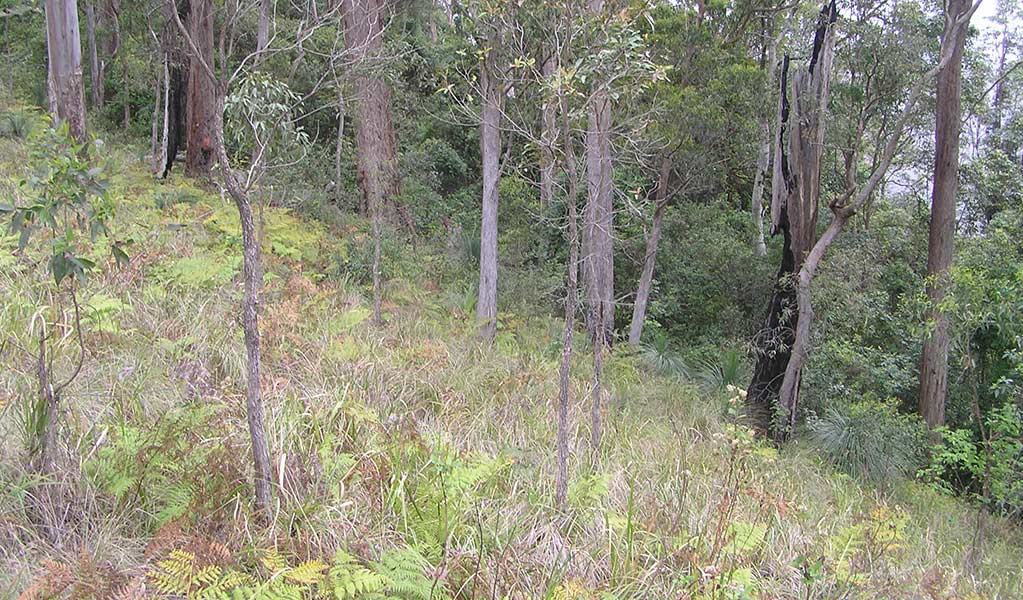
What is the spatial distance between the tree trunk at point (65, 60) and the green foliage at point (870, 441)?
1084cm

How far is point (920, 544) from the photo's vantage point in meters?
5.39

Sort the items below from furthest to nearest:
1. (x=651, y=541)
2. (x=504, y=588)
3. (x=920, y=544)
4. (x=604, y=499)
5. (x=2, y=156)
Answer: (x=2, y=156), (x=920, y=544), (x=604, y=499), (x=651, y=541), (x=504, y=588)

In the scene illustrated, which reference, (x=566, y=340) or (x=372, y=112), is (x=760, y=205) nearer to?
(x=372, y=112)

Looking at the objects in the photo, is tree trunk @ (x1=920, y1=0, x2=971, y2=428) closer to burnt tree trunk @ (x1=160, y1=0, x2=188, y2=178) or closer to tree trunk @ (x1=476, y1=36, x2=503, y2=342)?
tree trunk @ (x1=476, y1=36, x2=503, y2=342)

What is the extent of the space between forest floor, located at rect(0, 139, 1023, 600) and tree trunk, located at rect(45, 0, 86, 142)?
2.66m

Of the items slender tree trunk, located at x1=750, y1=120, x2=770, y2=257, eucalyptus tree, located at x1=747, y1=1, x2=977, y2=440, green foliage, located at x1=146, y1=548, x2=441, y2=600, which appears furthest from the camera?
slender tree trunk, located at x1=750, y1=120, x2=770, y2=257

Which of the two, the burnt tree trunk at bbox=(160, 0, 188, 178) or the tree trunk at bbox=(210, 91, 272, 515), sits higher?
the burnt tree trunk at bbox=(160, 0, 188, 178)

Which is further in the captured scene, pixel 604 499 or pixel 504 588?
pixel 604 499

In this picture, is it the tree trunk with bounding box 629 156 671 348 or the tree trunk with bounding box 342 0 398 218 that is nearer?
the tree trunk with bounding box 342 0 398 218

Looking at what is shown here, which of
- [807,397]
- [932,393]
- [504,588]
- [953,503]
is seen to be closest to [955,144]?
[932,393]

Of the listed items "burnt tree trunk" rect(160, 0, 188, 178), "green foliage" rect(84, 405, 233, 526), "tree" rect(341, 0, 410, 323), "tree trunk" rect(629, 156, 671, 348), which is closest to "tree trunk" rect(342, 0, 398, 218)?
"tree" rect(341, 0, 410, 323)

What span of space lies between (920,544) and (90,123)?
19.5 metres

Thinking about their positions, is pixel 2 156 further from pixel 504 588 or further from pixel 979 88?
pixel 979 88

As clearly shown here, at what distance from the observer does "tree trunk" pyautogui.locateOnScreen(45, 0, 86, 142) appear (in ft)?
26.9
